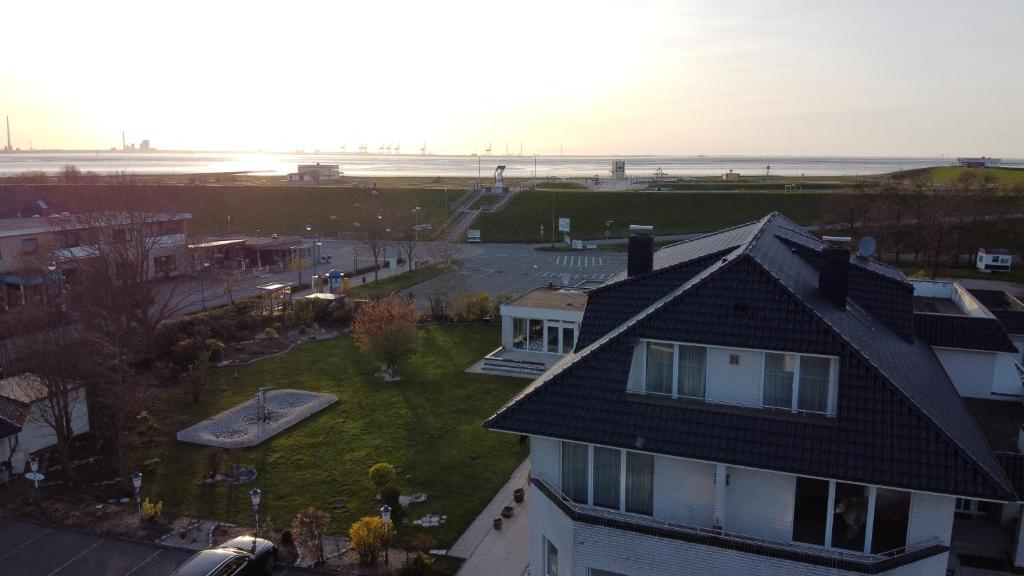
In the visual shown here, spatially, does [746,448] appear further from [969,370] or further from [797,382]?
[969,370]

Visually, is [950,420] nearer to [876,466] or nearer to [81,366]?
[876,466]

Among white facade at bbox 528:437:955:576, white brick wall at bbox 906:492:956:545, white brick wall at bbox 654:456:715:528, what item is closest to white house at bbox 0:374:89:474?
white facade at bbox 528:437:955:576

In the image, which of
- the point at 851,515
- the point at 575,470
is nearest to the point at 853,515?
the point at 851,515

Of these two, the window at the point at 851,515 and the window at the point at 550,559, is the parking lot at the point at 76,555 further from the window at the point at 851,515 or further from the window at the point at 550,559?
the window at the point at 851,515

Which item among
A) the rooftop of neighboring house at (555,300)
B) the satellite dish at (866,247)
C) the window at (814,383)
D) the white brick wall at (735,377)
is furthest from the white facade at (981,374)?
the rooftop of neighboring house at (555,300)

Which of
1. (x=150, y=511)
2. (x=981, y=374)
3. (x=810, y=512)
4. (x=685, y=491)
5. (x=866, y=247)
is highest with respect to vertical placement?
(x=866, y=247)

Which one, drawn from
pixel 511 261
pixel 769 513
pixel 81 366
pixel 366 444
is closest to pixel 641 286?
pixel 769 513
